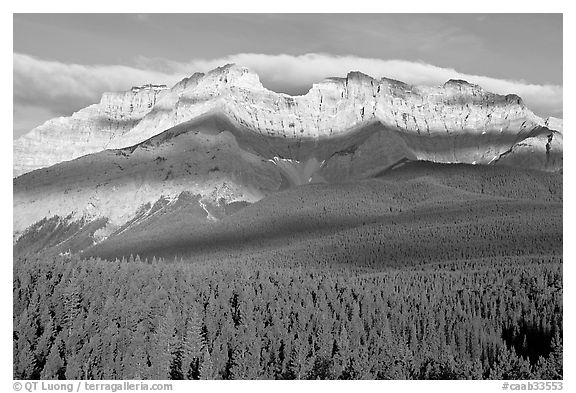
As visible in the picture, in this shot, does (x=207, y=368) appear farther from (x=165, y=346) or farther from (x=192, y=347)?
(x=165, y=346)

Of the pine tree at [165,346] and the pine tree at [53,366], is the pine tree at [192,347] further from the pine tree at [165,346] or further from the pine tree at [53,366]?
the pine tree at [53,366]

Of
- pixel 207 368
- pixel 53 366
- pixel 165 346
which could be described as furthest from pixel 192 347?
pixel 53 366

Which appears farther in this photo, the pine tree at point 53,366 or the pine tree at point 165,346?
the pine tree at point 165,346

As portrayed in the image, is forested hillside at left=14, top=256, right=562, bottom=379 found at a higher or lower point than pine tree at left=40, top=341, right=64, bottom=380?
higher

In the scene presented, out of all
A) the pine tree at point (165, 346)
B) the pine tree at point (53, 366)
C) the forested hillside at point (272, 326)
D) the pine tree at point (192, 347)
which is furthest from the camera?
the pine tree at point (192, 347)

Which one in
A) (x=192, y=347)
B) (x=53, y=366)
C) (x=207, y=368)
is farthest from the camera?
(x=192, y=347)

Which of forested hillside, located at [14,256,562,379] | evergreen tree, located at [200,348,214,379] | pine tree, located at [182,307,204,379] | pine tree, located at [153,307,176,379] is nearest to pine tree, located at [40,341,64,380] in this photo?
forested hillside, located at [14,256,562,379]

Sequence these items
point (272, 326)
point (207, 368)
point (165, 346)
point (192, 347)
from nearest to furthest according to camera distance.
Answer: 1. point (207, 368)
2. point (165, 346)
3. point (192, 347)
4. point (272, 326)

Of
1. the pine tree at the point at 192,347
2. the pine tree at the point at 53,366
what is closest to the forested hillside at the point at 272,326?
the pine tree at the point at 53,366

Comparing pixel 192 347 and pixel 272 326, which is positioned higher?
pixel 272 326

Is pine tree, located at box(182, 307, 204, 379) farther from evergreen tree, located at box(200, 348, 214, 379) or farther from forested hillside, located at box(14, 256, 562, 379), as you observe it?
evergreen tree, located at box(200, 348, 214, 379)

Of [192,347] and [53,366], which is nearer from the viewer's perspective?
[53,366]
